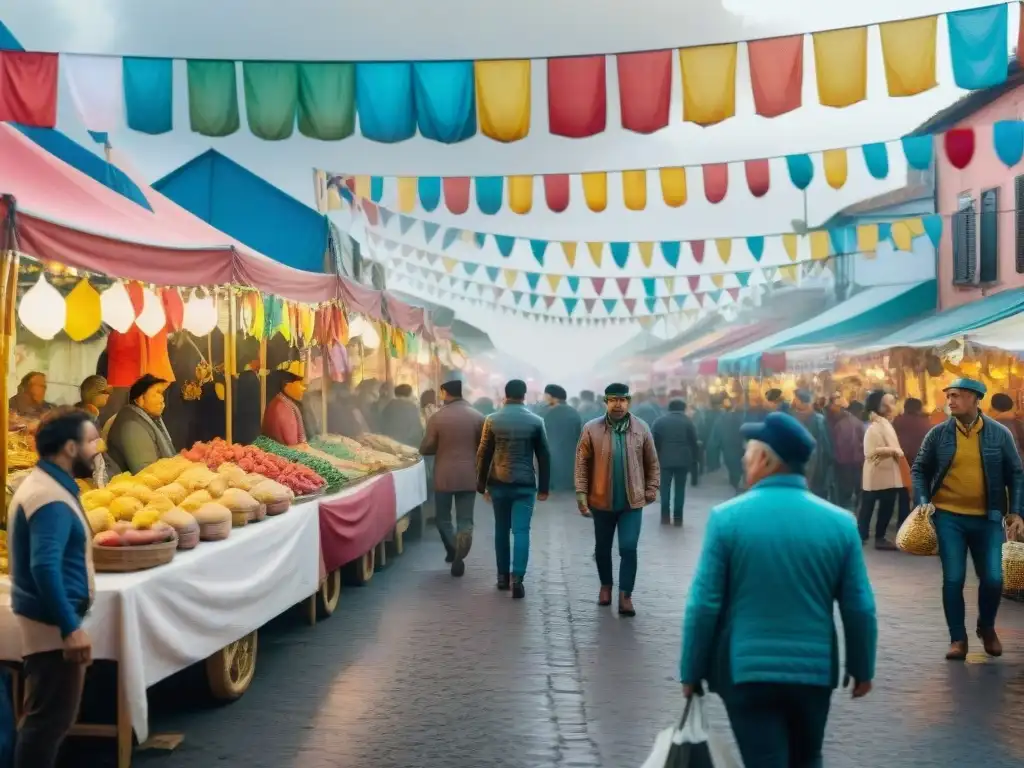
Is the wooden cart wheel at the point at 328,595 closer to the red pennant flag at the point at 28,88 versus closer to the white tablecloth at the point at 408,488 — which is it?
the white tablecloth at the point at 408,488

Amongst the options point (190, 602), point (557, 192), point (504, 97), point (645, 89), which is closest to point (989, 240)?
point (557, 192)

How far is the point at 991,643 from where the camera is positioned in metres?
7.81

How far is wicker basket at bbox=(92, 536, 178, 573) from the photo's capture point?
5.64 meters

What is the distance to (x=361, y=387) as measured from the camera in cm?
1948

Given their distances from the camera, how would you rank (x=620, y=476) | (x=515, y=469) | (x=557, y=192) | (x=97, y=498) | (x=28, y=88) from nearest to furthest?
(x=97, y=498) < (x=620, y=476) < (x=515, y=469) < (x=28, y=88) < (x=557, y=192)

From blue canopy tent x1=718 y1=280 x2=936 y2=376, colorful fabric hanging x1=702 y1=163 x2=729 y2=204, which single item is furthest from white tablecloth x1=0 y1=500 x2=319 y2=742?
blue canopy tent x1=718 y1=280 x2=936 y2=376

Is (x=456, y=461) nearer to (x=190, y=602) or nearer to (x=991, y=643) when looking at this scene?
(x=991, y=643)

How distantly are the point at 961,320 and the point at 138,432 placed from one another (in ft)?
48.9

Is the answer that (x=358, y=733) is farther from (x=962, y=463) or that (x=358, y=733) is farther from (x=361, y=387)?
(x=361, y=387)

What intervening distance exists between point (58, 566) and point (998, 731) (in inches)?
194

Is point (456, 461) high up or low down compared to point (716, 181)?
down

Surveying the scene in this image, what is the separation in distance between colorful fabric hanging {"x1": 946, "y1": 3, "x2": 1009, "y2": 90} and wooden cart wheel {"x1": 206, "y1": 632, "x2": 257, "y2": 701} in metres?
8.50

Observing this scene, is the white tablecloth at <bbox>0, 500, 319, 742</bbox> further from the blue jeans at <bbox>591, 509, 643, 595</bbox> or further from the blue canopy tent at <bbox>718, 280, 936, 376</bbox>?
the blue canopy tent at <bbox>718, 280, 936, 376</bbox>

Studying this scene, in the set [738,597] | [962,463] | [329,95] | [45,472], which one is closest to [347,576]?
[329,95]
